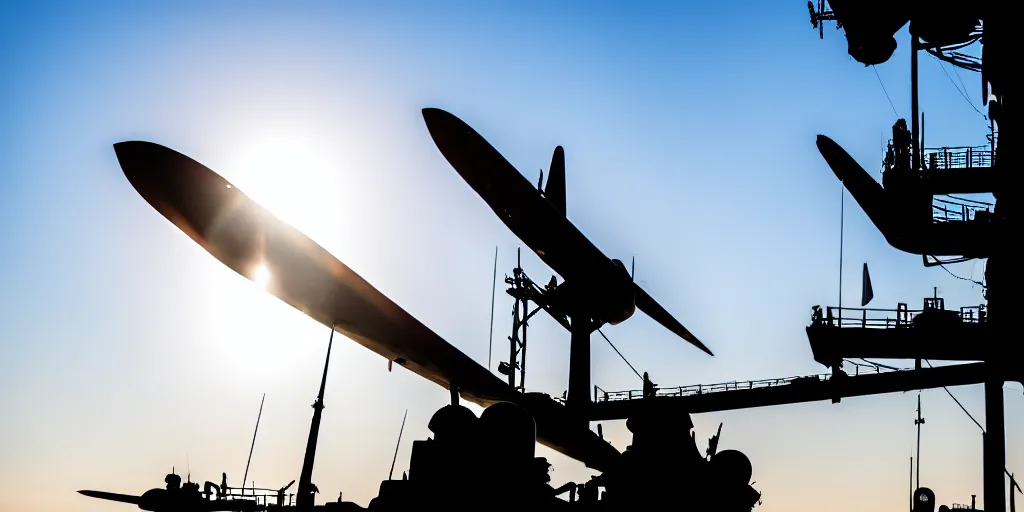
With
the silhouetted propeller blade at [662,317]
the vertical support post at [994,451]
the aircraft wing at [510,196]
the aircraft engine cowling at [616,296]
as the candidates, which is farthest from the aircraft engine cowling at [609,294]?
the vertical support post at [994,451]

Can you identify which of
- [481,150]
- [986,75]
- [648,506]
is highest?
[986,75]

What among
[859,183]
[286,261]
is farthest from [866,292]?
[286,261]

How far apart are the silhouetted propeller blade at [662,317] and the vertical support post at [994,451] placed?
59.3 feet

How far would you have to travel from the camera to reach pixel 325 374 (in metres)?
13.9

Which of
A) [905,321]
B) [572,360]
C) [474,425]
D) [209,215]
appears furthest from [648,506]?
[572,360]

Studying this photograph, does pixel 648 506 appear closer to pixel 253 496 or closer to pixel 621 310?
pixel 253 496

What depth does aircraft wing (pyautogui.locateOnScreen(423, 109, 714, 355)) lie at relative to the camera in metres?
33.5

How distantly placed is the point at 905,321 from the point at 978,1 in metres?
12.0

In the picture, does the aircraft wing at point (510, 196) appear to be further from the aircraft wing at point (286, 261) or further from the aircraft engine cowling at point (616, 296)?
the aircraft wing at point (286, 261)

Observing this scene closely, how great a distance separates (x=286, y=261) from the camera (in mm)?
17828

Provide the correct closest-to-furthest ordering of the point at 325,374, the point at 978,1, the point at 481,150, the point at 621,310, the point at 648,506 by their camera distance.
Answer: the point at 648,506 → the point at 325,374 → the point at 978,1 → the point at 481,150 → the point at 621,310

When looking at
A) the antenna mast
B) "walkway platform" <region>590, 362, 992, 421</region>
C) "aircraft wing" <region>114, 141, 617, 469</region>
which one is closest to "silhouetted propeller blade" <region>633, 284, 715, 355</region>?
"walkway platform" <region>590, 362, 992, 421</region>

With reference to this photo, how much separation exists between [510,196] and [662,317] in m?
19.1

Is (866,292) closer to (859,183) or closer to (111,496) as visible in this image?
(859,183)
